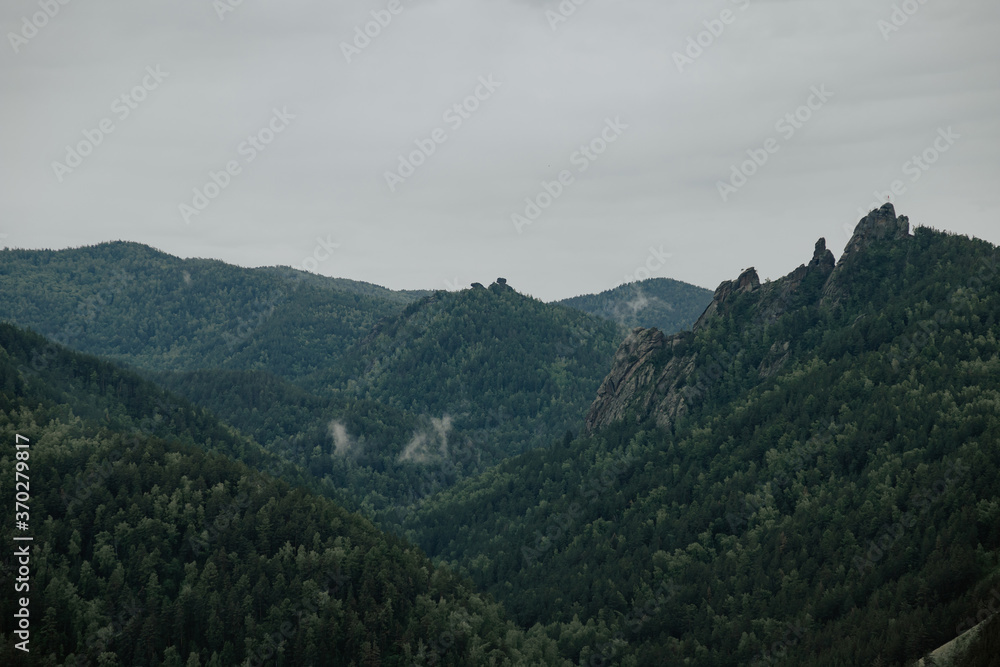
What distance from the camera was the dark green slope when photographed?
467 ft

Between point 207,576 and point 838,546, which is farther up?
point 838,546

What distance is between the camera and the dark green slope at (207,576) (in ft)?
467

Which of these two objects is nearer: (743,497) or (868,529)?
(868,529)

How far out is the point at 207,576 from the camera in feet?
508

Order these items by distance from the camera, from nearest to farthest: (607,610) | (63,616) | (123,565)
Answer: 1. (63,616)
2. (123,565)
3. (607,610)

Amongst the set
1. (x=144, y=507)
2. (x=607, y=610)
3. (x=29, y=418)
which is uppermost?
(x=29, y=418)

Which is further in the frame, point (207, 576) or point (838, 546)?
point (838, 546)

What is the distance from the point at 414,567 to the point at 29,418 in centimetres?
8950

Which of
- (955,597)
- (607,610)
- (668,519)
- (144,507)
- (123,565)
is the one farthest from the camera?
(668,519)

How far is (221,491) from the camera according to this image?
174375mm

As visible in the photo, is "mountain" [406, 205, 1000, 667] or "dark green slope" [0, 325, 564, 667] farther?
"dark green slope" [0, 325, 564, 667]

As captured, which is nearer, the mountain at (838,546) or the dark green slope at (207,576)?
the mountain at (838,546)

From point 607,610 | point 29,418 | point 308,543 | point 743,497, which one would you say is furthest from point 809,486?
point 29,418

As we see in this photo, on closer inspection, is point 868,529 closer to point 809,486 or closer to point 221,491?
point 809,486
